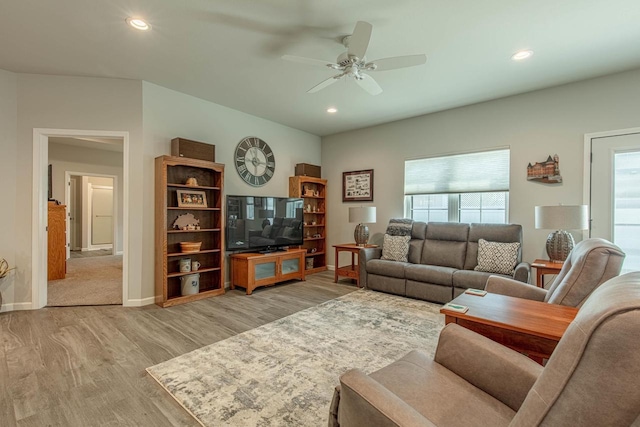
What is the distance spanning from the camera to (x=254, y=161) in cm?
489

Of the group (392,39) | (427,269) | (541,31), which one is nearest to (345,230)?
(427,269)

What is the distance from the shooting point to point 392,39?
8.82 ft

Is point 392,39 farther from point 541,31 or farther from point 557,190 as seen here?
point 557,190

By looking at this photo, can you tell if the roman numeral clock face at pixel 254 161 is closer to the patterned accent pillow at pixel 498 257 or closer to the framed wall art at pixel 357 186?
the framed wall art at pixel 357 186

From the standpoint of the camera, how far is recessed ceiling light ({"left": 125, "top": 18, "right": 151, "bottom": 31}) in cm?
244

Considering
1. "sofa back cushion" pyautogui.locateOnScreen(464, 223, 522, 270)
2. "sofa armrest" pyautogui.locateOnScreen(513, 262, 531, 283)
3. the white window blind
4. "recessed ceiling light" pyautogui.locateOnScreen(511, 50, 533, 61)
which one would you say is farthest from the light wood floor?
"recessed ceiling light" pyautogui.locateOnScreen(511, 50, 533, 61)

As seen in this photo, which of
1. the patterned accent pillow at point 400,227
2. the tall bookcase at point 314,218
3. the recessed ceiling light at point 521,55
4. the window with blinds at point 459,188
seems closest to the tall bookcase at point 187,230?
the tall bookcase at point 314,218

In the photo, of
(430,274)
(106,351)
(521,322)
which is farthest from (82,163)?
(521,322)

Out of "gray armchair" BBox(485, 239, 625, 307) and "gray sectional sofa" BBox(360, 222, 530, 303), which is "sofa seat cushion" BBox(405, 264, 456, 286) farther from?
"gray armchair" BBox(485, 239, 625, 307)

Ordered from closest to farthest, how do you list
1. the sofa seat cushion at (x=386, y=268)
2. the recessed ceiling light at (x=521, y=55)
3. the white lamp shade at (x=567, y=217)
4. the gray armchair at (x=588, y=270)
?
the gray armchair at (x=588, y=270) → the recessed ceiling light at (x=521, y=55) → the white lamp shade at (x=567, y=217) → the sofa seat cushion at (x=386, y=268)

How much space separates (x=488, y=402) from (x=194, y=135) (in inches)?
169

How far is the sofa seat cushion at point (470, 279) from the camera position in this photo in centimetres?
344

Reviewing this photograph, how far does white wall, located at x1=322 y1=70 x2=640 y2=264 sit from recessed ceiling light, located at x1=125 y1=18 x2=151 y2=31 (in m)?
3.82

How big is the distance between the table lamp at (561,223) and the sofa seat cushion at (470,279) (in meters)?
0.73
